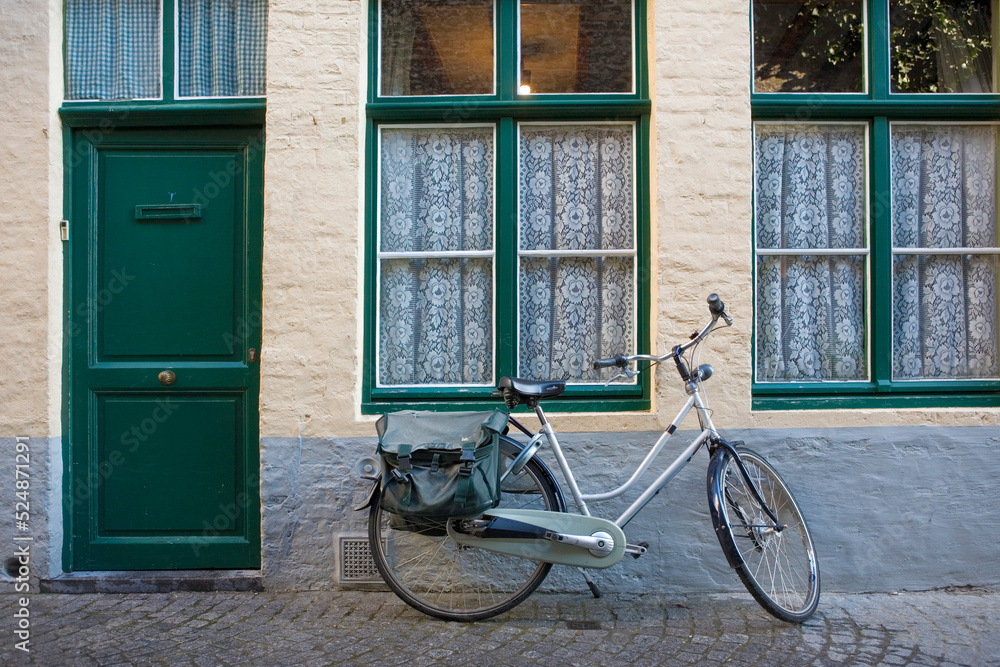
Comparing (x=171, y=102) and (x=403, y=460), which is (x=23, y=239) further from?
(x=403, y=460)

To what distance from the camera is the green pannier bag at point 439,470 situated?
3.61 meters

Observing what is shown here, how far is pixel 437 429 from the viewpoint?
12.5ft

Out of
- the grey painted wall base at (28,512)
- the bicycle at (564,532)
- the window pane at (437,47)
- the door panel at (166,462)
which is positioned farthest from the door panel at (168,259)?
the bicycle at (564,532)

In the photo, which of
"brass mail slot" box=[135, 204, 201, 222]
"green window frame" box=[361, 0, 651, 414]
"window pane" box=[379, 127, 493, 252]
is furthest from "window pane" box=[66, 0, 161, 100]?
"window pane" box=[379, 127, 493, 252]

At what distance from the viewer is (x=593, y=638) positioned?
375 cm

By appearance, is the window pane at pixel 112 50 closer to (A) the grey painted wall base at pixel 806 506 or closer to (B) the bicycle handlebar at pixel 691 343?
(A) the grey painted wall base at pixel 806 506

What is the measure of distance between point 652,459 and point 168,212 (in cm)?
301

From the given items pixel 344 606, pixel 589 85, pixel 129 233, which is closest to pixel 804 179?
pixel 589 85

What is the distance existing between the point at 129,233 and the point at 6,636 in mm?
2172

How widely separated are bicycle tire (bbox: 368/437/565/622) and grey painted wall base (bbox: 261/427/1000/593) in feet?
0.78

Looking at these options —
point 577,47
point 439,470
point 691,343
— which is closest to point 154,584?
point 439,470

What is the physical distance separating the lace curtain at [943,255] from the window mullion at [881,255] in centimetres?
9

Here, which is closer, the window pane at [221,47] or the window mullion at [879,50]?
the window mullion at [879,50]

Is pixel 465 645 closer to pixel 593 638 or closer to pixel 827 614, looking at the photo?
pixel 593 638
